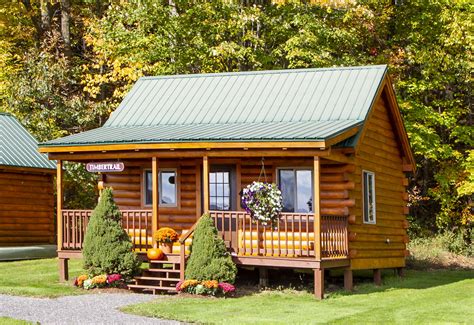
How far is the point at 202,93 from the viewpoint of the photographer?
27.4 meters

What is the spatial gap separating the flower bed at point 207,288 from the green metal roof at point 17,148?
11.2 meters

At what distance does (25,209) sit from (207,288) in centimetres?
1276

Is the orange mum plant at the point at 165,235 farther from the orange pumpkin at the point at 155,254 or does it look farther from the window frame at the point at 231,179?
the window frame at the point at 231,179

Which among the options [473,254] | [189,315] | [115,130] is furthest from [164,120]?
[473,254]

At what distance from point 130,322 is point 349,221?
8.41 metres

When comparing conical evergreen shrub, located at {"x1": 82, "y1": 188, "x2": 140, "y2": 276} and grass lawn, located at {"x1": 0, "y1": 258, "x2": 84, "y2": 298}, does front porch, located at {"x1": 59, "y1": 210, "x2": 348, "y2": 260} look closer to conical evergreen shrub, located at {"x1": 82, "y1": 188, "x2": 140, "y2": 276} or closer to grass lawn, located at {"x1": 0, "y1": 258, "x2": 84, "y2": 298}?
conical evergreen shrub, located at {"x1": 82, "y1": 188, "x2": 140, "y2": 276}

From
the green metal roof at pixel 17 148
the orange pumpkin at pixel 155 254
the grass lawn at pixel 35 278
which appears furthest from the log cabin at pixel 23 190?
the orange pumpkin at pixel 155 254

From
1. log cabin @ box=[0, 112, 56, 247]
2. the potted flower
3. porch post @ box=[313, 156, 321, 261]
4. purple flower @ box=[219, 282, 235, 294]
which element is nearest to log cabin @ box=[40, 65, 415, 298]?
porch post @ box=[313, 156, 321, 261]

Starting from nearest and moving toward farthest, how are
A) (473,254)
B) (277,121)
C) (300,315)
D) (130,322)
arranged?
1. (130,322)
2. (300,315)
3. (277,121)
4. (473,254)

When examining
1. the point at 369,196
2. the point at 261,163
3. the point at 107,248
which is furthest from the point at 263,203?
the point at 369,196

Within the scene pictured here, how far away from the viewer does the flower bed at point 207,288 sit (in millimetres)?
21016

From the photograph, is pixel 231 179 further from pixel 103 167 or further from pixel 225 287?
pixel 225 287

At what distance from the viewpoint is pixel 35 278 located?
24.8 m

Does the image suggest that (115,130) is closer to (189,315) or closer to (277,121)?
(277,121)
